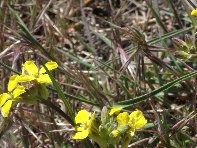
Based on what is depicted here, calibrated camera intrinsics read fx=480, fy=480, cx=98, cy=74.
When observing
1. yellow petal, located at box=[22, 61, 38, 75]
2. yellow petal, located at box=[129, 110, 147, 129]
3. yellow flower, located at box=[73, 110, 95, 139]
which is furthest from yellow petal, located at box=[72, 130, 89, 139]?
yellow petal, located at box=[22, 61, 38, 75]

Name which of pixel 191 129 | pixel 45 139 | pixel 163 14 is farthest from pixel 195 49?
pixel 163 14

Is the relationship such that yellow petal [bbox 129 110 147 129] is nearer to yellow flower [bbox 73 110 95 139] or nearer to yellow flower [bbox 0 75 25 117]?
yellow flower [bbox 73 110 95 139]

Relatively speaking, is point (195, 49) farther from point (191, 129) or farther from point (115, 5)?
point (115, 5)

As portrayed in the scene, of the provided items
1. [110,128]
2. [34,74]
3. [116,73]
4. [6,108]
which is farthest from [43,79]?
[116,73]

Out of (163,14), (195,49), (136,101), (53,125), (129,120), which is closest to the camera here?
(129,120)

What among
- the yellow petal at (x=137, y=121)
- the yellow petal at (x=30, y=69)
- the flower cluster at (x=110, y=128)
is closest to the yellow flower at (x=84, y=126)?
the flower cluster at (x=110, y=128)

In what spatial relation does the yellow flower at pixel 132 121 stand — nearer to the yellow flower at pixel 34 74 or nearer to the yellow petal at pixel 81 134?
the yellow petal at pixel 81 134
